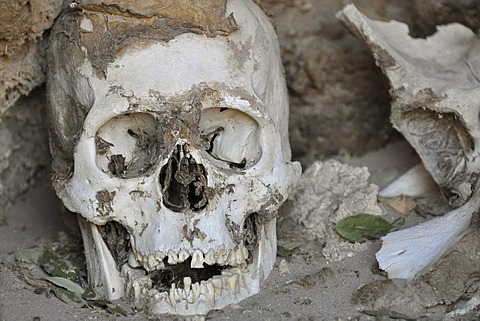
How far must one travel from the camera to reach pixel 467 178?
299 cm

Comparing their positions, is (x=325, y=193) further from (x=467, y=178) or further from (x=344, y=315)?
(x=344, y=315)

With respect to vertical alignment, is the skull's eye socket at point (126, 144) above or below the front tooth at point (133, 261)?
above

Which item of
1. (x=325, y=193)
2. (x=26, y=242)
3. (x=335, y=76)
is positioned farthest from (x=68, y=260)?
(x=335, y=76)

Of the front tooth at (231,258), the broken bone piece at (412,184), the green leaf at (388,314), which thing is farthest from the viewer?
the broken bone piece at (412,184)

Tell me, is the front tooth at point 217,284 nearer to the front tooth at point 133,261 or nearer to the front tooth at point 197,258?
the front tooth at point 197,258

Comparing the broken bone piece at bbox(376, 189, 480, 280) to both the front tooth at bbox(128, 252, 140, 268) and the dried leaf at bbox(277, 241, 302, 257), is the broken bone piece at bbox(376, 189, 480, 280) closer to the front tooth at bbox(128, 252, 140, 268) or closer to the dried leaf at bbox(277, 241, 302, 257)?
the dried leaf at bbox(277, 241, 302, 257)

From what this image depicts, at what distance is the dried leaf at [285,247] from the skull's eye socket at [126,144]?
1.63ft

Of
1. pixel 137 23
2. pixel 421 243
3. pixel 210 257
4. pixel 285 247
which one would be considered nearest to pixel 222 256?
pixel 210 257

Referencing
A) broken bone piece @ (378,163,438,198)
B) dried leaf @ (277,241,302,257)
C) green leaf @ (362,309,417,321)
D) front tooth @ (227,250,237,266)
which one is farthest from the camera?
broken bone piece @ (378,163,438,198)

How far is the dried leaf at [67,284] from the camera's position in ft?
9.04

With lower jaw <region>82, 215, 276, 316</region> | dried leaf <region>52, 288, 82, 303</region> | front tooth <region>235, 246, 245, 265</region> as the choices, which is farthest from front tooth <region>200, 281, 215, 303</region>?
dried leaf <region>52, 288, 82, 303</region>

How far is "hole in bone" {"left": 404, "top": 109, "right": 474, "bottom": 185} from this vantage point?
3066 mm

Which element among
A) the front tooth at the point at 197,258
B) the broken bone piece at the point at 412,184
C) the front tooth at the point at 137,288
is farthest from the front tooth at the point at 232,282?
the broken bone piece at the point at 412,184

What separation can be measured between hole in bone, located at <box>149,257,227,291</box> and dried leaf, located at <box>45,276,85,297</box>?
212 millimetres
